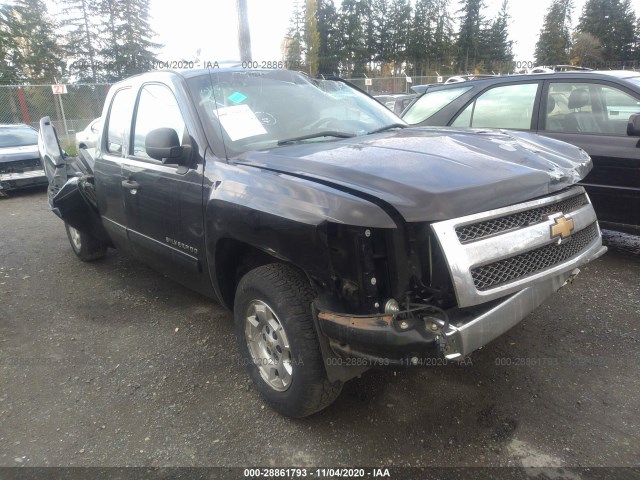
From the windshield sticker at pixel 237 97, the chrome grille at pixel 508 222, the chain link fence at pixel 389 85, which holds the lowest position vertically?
the chrome grille at pixel 508 222

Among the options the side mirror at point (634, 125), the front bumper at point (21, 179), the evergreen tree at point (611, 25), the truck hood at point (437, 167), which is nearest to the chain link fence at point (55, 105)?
the front bumper at point (21, 179)

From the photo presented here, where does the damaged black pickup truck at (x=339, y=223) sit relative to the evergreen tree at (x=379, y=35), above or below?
below

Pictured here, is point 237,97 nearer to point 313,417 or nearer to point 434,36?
point 313,417

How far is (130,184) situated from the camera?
3459mm

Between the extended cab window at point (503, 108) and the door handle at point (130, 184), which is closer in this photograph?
the door handle at point (130, 184)

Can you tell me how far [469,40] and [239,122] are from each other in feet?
206

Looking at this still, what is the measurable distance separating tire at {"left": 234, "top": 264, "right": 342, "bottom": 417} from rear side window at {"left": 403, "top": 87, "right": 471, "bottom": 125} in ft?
12.8

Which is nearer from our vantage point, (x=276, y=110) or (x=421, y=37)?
(x=276, y=110)

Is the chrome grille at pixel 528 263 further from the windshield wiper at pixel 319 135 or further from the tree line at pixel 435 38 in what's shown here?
the tree line at pixel 435 38

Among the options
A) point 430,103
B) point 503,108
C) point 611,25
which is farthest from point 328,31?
point 503,108

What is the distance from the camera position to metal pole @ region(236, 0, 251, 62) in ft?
30.2

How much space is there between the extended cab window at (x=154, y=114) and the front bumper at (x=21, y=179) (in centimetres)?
726

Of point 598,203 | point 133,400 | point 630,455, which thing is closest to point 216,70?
point 133,400

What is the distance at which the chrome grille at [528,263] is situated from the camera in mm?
2025
